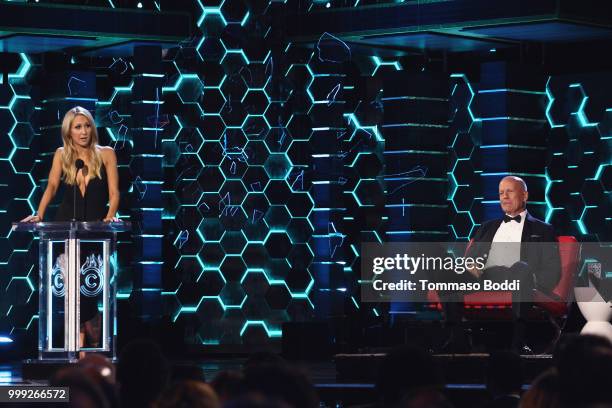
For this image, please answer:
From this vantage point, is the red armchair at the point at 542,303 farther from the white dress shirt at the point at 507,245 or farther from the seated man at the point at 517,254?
the white dress shirt at the point at 507,245

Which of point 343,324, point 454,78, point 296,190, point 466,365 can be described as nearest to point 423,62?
point 454,78

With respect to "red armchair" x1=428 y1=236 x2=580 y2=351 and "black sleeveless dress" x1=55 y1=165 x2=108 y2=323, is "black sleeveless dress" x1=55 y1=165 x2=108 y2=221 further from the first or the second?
"red armchair" x1=428 y1=236 x2=580 y2=351

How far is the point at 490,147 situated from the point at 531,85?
2.01ft

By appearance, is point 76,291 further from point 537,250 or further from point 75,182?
point 537,250

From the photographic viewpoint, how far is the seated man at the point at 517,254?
21.6ft

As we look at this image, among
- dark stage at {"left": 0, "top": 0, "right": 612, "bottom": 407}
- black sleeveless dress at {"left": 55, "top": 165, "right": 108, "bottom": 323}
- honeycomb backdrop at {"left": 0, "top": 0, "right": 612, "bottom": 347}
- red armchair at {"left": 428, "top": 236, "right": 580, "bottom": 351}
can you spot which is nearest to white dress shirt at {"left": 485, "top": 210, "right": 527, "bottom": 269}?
red armchair at {"left": 428, "top": 236, "right": 580, "bottom": 351}

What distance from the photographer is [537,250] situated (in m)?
6.84

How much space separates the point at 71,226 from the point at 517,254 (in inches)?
103

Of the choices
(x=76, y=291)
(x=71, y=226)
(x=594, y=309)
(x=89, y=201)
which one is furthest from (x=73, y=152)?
(x=594, y=309)

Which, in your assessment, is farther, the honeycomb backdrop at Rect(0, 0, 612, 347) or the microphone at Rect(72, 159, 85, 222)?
the honeycomb backdrop at Rect(0, 0, 612, 347)

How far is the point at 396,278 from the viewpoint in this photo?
30.8 feet

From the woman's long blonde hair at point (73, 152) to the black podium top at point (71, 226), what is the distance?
30 centimetres

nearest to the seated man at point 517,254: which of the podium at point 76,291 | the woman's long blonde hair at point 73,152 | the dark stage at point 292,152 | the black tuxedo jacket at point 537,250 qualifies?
the black tuxedo jacket at point 537,250

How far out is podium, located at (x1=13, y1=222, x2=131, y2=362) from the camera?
20.2 feet
